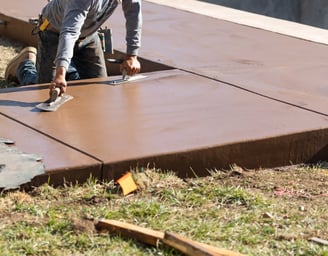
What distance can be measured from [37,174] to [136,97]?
1.58 metres

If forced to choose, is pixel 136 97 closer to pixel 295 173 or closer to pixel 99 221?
pixel 295 173

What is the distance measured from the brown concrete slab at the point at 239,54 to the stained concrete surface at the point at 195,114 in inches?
0.6

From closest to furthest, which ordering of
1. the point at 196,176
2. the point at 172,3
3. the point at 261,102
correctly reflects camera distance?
the point at 196,176 < the point at 261,102 < the point at 172,3

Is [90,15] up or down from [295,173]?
up

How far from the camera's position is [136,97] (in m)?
6.22

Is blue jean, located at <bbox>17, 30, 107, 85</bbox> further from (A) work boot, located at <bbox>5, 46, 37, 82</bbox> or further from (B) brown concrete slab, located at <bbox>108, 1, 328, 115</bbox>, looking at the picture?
(A) work boot, located at <bbox>5, 46, 37, 82</bbox>

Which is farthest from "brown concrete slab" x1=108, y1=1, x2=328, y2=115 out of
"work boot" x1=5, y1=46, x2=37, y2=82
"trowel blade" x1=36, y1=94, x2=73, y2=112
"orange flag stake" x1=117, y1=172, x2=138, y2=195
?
"orange flag stake" x1=117, y1=172, x2=138, y2=195

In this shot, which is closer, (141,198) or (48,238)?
(48,238)

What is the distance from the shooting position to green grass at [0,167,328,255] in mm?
4203

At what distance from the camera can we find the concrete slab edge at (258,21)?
8781mm

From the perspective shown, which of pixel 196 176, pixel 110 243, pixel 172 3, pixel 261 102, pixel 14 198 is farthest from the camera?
pixel 172 3

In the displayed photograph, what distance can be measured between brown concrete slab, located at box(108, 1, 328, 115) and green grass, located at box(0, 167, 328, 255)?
136 cm

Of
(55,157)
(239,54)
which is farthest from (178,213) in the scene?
(239,54)

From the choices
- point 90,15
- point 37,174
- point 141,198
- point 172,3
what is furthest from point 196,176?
point 172,3
